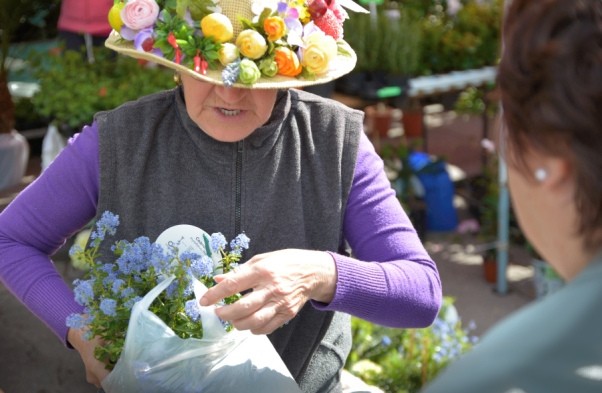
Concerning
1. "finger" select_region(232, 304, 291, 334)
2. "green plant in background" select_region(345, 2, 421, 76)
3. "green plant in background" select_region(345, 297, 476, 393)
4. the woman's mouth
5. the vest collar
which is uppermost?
the woman's mouth

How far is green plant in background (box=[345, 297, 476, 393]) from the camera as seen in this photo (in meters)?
3.00

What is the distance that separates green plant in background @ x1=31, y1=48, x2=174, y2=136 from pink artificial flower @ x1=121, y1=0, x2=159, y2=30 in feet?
6.46

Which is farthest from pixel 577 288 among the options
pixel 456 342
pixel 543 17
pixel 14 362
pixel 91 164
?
pixel 456 342

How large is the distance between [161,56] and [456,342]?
5.79 ft

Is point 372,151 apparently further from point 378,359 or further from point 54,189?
point 378,359

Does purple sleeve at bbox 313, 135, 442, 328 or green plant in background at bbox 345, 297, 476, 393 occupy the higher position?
purple sleeve at bbox 313, 135, 442, 328

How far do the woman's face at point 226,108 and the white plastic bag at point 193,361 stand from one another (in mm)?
384

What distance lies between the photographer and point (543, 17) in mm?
1044

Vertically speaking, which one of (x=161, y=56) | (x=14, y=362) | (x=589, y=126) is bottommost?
(x=14, y=362)

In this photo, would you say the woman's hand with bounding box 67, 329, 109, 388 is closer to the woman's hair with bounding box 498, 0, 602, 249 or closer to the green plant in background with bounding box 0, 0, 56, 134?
the woman's hair with bounding box 498, 0, 602, 249

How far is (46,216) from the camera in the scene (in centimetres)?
192

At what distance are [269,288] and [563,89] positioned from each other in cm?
72

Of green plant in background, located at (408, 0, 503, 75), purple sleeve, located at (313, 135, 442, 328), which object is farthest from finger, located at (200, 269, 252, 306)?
green plant in background, located at (408, 0, 503, 75)

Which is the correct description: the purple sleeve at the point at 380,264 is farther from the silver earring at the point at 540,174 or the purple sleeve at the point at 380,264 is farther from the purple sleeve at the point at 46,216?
the silver earring at the point at 540,174
